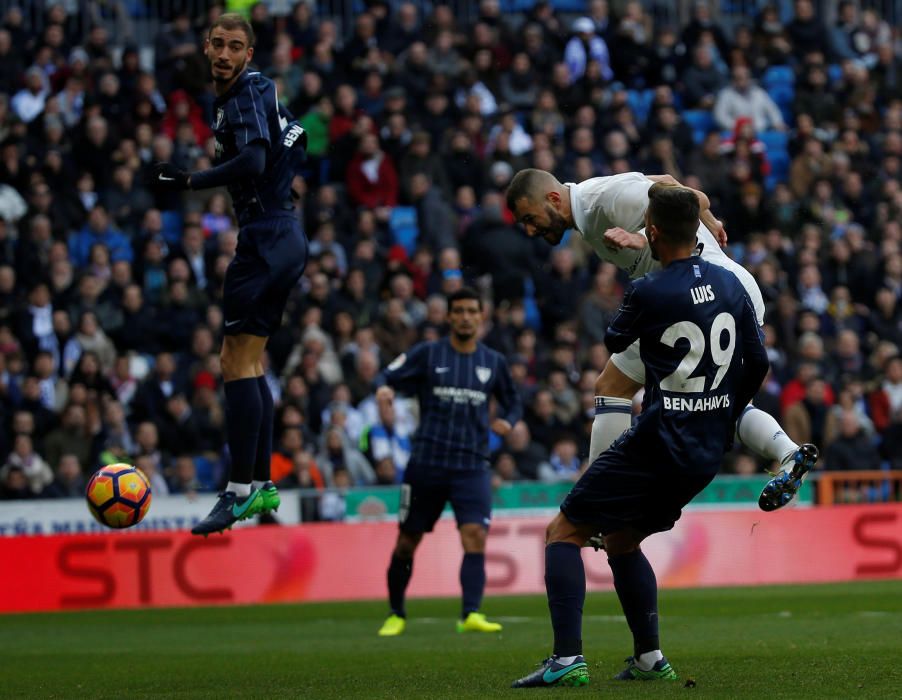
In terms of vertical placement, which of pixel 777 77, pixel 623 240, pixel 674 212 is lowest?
pixel 623 240

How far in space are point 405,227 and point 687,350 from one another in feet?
47.4

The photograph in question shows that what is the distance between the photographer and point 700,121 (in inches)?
997

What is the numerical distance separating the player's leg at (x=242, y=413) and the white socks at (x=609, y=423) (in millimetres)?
1956

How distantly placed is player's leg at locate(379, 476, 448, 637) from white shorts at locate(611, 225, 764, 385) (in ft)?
14.1

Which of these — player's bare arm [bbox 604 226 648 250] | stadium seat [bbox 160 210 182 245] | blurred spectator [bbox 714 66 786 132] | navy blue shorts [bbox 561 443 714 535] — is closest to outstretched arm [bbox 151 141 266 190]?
player's bare arm [bbox 604 226 648 250]

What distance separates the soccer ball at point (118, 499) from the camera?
9.76 m

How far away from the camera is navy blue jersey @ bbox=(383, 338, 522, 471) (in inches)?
539

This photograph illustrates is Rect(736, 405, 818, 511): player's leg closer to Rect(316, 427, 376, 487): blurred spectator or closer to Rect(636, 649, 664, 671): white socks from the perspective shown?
Rect(636, 649, 664, 671): white socks

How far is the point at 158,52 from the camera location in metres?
22.4

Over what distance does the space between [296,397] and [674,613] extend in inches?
241

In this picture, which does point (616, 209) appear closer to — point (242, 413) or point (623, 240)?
point (623, 240)

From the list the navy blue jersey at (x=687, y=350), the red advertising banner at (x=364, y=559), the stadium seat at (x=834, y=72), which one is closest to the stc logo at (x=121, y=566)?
the red advertising banner at (x=364, y=559)

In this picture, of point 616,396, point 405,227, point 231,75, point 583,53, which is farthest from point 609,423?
point 583,53

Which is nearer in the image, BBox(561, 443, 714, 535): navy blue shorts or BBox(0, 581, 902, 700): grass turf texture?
BBox(561, 443, 714, 535): navy blue shorts
